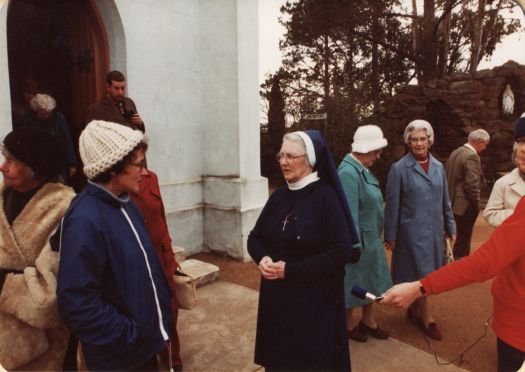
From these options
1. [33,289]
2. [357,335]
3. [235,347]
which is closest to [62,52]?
[235,347]

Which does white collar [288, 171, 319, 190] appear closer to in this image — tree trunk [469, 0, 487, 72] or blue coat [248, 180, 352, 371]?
blue coat [248, 180, 352, 371]

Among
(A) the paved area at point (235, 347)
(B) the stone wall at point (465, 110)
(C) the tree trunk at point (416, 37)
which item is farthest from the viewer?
(C) the tree trunk at point (416, 37)

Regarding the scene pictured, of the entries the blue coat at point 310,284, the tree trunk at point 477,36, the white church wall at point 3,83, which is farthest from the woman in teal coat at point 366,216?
the tree trunk at point 477,36

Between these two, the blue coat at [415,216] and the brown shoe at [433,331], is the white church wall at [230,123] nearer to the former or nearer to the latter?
the blue coat at [415,216]

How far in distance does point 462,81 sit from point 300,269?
554 inches

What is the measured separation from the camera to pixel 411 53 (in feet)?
56.6

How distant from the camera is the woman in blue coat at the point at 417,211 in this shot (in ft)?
12.4

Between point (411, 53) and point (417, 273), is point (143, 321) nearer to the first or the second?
point (417, 273)

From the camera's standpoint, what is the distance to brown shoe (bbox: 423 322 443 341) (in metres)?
3.83

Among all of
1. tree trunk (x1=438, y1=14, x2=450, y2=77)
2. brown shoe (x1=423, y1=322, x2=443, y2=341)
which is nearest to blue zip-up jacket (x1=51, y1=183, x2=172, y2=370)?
brown shoe (x1=423, y1=322, x2=443, y2=341)

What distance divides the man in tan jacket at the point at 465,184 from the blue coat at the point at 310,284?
4.06m

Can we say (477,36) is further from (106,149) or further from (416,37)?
(106,149)

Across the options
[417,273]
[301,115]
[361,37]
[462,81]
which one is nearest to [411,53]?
[361,37]

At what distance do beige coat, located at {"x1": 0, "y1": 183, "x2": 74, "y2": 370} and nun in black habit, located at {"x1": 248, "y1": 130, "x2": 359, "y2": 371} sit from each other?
1109 millimetres
